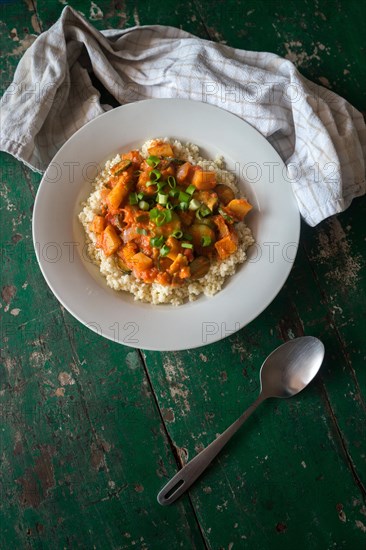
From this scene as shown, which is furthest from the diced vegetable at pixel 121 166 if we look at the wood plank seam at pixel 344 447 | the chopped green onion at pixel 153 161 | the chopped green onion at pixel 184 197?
the wood plank seam at pixel 344 447

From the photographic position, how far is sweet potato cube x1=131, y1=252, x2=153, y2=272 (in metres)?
2.90

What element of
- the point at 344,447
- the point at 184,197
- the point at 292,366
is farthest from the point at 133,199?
the point at 344,447

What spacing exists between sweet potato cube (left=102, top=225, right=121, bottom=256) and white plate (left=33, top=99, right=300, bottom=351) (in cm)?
14

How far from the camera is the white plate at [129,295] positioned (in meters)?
2.87

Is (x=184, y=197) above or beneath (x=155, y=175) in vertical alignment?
beneath

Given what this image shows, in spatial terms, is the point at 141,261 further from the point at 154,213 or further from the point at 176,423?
the point at 176,423

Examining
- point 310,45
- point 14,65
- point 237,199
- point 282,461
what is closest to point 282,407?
point 282,461

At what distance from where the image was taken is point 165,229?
290 centimetres

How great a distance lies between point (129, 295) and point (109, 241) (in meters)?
0.32

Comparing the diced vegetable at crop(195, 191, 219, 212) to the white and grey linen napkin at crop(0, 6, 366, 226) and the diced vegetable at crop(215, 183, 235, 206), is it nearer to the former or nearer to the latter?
the diced vegetable at crop(215, 183, 235, 206)

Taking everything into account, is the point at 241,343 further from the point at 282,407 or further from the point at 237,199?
the point at 237,199

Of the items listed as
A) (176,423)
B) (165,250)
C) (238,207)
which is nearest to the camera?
(165,250)

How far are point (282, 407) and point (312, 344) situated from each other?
0.42 metres

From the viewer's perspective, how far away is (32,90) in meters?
3.19
